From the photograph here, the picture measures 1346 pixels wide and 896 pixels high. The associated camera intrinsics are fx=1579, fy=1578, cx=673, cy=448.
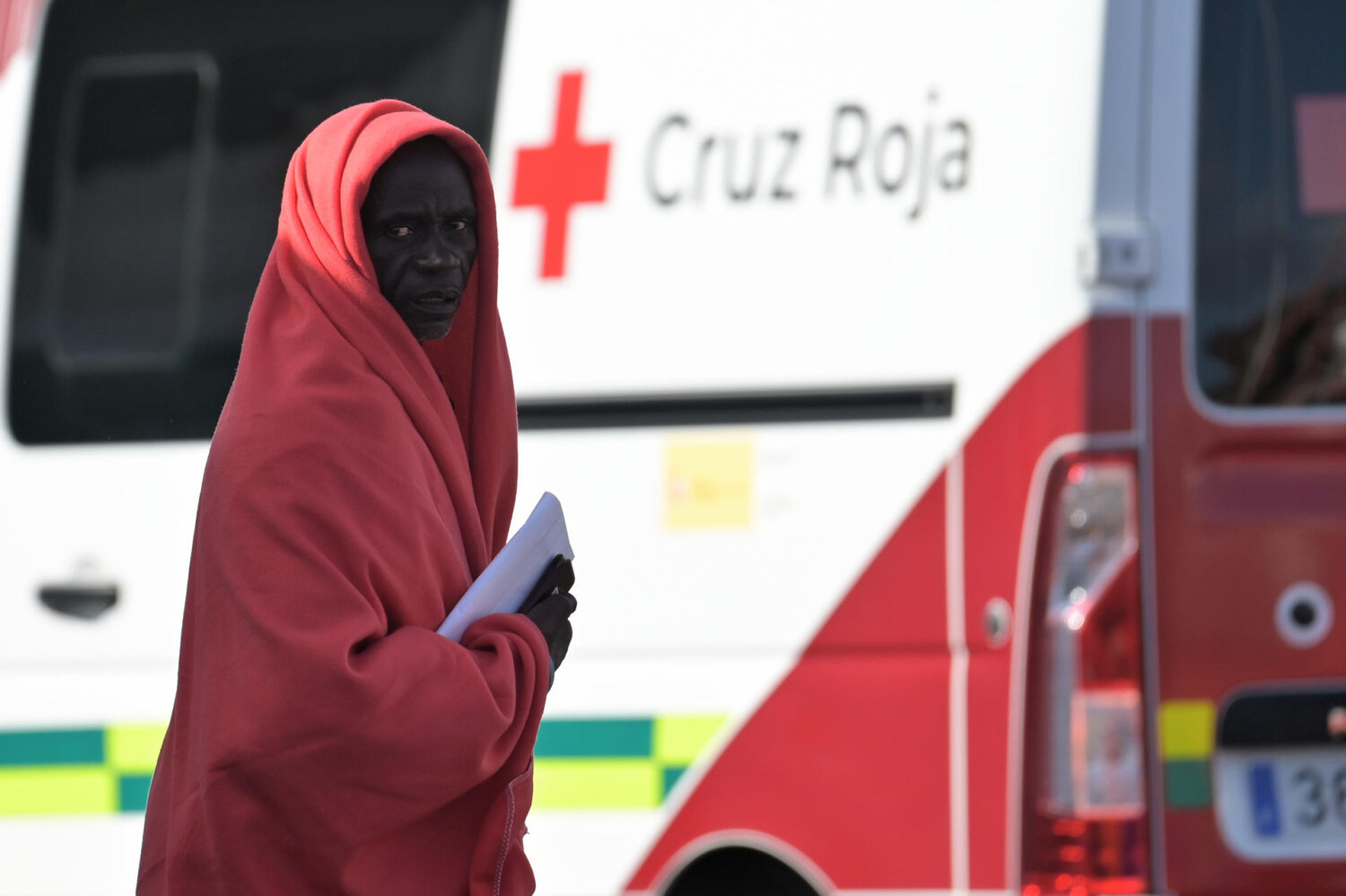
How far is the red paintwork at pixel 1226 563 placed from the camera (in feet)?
7.61

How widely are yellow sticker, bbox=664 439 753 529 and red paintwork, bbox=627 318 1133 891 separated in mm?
223

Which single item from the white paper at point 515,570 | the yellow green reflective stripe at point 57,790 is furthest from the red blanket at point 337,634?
the yellow green reflective stripe at point 57,790

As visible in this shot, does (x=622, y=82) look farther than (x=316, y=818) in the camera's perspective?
Yes

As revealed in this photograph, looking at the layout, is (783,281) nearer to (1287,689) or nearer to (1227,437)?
(1227,437)

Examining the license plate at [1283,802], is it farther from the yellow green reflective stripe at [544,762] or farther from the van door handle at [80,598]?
the van door handle at [80,598]

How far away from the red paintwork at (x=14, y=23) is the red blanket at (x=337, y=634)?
5.02 ft

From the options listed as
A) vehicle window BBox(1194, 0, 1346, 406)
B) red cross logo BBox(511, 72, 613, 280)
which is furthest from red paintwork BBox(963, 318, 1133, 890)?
red cross logo BBox(511, 72, 613, 280)

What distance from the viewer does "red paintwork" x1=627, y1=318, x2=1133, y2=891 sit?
2.34 m

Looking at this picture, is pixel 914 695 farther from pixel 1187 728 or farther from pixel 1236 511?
pixel 1236 511

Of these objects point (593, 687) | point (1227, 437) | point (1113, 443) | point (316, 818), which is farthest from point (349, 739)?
point (1227, 437)

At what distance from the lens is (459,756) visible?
146 cm

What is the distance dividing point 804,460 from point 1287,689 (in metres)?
0.79

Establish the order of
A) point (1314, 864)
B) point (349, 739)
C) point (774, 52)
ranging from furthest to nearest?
point (774, 52) → point (1314, 864) → point (349, 739)

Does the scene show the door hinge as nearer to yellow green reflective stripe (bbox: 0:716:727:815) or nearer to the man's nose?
yellow green reflective stripe (bbox: 0:716:727:815)
